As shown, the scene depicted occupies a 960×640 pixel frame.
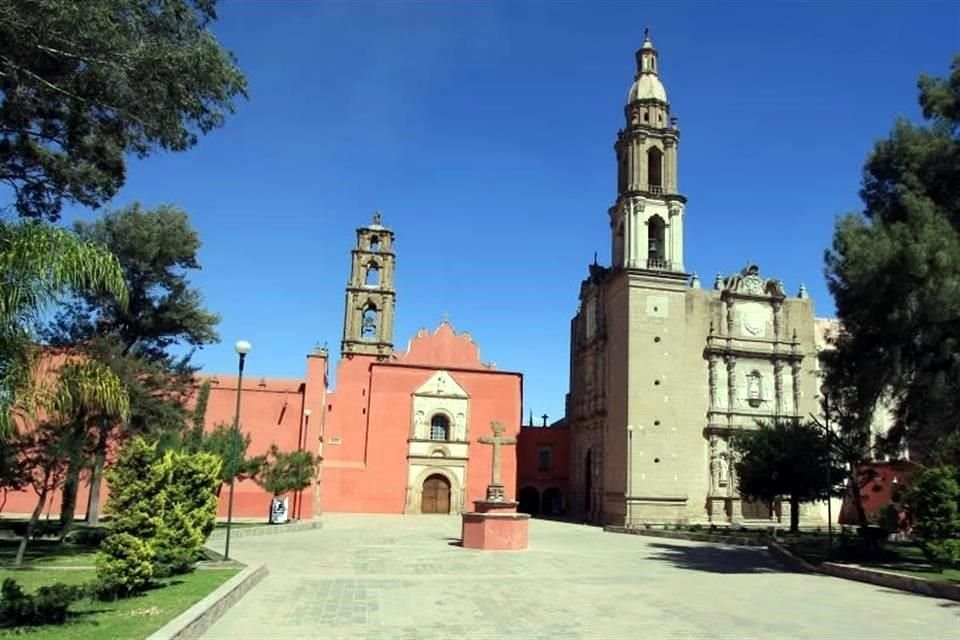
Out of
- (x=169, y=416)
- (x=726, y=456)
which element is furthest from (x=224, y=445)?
(x=726, y=456)

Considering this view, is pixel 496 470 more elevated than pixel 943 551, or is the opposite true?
pixel 496 470

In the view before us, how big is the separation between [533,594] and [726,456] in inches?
1010

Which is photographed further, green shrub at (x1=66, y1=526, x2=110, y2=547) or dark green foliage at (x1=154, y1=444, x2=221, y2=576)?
green shrub at (x1=66, y1=526, x2=110, y2=547)

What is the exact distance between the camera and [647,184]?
3712 cm

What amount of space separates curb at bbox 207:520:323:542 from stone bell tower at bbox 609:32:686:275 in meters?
18.4

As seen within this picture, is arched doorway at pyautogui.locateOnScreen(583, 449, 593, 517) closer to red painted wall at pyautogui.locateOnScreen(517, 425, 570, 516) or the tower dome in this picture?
red painted wall at pyautogui.locateOnScreen(517, 425, 570, 516)

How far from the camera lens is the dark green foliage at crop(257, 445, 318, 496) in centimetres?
2564

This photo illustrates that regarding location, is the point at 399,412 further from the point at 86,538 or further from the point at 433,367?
the point at 86,538

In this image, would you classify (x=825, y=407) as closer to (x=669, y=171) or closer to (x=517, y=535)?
(x=517, y=535)

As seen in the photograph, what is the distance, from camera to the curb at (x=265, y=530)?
21.6 meters

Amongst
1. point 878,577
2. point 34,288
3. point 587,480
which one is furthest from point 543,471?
point 34,288

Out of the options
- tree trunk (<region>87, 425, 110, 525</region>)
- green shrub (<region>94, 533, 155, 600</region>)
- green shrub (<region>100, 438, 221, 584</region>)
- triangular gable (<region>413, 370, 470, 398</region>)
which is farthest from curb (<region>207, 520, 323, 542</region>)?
triangular gable (<region>413, 370, 470, 398</region>)

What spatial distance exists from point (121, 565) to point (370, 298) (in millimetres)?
34338

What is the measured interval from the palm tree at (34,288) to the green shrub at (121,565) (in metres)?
2.43
